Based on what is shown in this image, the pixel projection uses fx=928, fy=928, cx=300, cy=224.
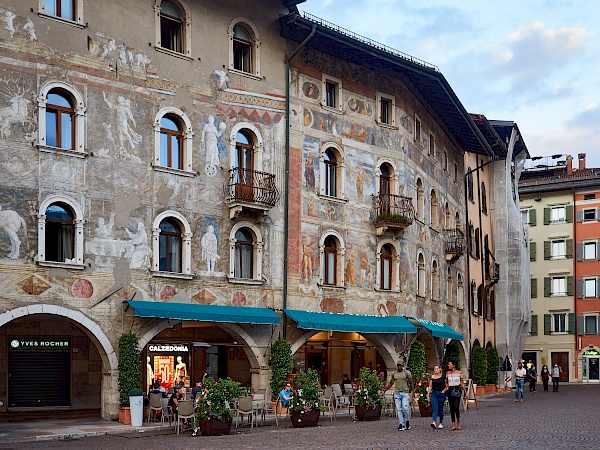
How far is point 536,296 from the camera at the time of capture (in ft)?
222

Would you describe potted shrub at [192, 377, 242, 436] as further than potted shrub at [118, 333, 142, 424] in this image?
No

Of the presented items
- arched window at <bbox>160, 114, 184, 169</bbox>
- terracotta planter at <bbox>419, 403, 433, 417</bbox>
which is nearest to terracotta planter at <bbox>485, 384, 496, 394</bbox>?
terracotta planter at <bbox>419, 403, 433, 417</bbox>

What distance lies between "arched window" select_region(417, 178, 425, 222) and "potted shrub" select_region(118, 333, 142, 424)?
1552cm

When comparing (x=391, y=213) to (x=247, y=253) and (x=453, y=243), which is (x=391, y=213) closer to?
(x=247, y=253)

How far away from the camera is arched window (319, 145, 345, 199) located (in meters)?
31.7

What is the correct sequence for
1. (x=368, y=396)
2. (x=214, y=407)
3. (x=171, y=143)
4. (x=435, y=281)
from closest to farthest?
(x=214, y=407) → (x=368, y=396) → (x=171, y=143) → (x=435, y=281)

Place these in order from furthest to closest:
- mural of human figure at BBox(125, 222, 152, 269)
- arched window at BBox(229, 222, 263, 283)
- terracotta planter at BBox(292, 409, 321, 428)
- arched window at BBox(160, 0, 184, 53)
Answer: arched window at BBox(229, 222, 263, 283), arched window at BBox(160, 0, 184, 53), mural of human figure at BBox(125, 222, 152, 269), terracotta planter at BBox(292, 409, 321, 428)

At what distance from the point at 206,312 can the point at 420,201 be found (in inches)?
542

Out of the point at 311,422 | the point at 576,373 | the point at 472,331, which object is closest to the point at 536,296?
the point at 576,373

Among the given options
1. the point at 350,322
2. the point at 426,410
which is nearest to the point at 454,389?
the point at 426,410

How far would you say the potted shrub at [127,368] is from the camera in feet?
80.2

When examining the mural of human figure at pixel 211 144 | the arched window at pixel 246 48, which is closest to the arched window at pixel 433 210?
the arched window at pixel 246 48

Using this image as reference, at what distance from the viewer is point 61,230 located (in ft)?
79.3

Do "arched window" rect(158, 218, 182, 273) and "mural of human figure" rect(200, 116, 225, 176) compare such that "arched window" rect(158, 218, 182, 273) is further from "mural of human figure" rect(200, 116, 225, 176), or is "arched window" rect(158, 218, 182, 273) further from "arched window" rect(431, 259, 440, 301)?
"arched window" rect(431, 259, 440, 301)
